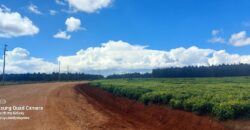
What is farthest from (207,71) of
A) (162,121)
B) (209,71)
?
(162,121)

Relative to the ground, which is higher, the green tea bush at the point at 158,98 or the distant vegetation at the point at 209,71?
the distant vegetation at the point at 209,71

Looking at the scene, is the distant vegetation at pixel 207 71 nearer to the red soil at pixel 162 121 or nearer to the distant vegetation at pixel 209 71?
the distant vegetation at pixel 209 71

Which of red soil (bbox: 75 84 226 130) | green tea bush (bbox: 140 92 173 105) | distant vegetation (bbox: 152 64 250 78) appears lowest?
red soil (bbox: 75 84 226 130)

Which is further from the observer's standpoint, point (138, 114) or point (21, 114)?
point (138, 114)

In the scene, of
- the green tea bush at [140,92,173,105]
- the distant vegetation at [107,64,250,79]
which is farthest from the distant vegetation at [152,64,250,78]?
the green tea bush at [140,92,173,105]

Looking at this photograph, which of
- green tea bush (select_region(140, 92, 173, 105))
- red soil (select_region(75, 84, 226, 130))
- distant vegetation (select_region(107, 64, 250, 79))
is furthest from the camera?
distant vegetation (select_region(107, 64, 250, 79))

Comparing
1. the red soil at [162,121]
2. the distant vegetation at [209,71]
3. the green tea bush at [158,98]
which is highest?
the distant vegetation at [209,71]

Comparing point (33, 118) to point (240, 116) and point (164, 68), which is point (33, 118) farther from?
point (164, 68)

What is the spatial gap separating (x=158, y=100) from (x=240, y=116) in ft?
27.8

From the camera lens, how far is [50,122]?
1384 cm

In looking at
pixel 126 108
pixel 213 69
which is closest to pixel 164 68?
pixel 213 69

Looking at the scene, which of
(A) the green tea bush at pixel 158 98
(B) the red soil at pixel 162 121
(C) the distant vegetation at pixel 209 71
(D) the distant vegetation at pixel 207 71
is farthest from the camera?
(D) the distant vegetation at pixel 207 71

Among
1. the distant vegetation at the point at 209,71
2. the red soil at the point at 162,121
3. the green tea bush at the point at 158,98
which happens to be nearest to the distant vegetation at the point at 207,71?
the distant vegetation at the point at 209,71

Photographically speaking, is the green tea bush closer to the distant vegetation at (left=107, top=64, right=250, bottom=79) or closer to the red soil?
the red soil
